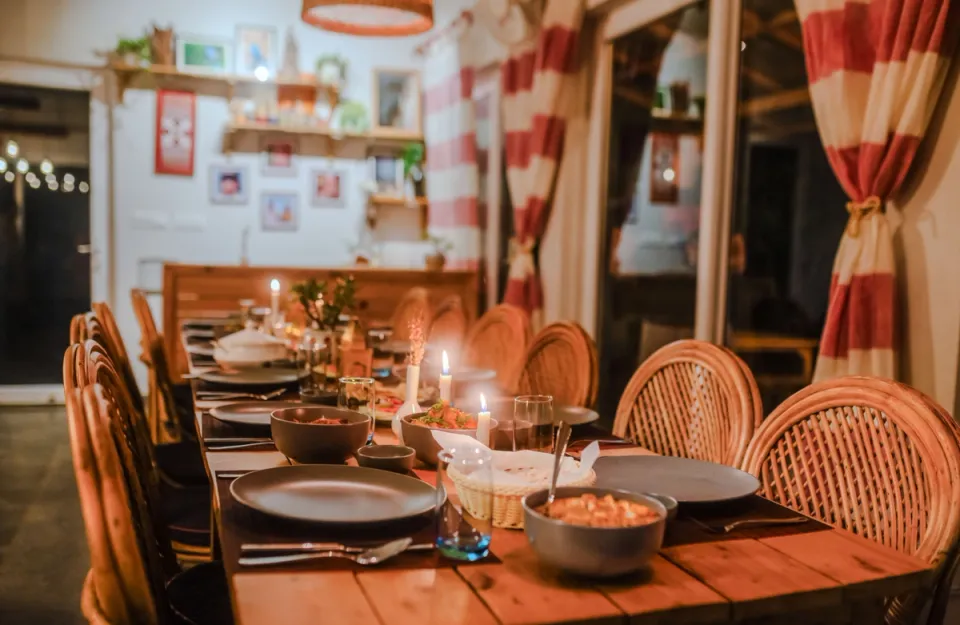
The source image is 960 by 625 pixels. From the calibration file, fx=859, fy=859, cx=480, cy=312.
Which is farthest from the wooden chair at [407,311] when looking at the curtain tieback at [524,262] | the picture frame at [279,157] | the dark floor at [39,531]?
the picture frame at [279,157]

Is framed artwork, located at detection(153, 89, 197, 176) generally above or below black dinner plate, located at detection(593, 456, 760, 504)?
above

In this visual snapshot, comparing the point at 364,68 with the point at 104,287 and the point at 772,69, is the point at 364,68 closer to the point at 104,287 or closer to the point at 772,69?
the point at 104,287

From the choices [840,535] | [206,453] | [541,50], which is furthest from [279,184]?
[840,535]

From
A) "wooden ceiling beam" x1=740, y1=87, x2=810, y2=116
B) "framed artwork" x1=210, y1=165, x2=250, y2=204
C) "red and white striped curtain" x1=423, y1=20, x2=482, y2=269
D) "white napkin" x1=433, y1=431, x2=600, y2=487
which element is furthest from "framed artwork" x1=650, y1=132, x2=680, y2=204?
"framed artwork" x1=210, y1=165, x2=250, y2=204

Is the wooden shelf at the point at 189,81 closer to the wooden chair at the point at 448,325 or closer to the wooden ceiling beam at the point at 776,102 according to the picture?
the wooden chair at the point at 448,325

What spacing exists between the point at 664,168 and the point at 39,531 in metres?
2.96

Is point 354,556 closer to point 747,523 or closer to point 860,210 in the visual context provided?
point 747,523

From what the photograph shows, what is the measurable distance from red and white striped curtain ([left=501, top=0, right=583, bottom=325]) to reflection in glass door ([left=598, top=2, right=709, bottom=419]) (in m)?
0.25

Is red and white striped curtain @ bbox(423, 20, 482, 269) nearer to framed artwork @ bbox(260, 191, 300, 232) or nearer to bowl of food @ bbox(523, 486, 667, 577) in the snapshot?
framed artwork @ bbox(260, 191, 300, 232)

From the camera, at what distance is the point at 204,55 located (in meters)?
5.89

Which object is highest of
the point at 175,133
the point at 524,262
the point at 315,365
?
the point at 175,133

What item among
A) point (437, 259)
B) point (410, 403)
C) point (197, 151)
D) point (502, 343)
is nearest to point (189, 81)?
point (197, 151)

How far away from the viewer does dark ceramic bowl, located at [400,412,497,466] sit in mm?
1427

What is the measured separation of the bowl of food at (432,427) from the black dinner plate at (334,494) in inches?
5.9
